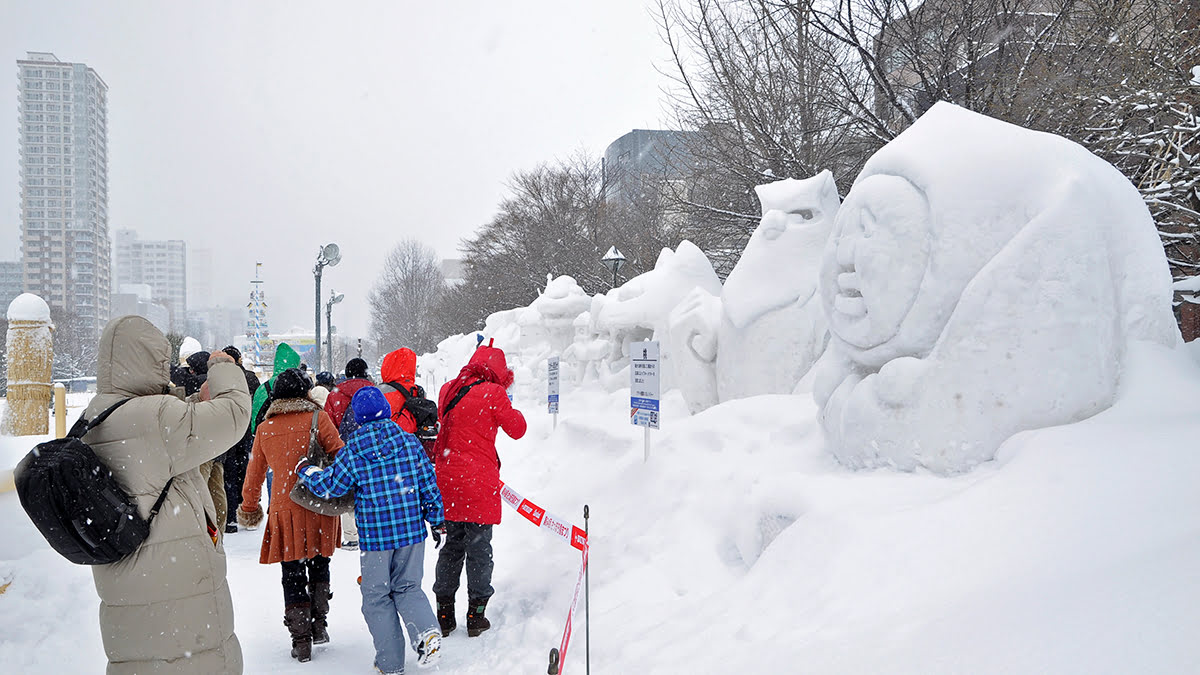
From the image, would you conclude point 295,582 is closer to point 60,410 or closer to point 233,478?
point 233,478

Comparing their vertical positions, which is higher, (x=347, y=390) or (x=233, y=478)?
(x=347, y=390)

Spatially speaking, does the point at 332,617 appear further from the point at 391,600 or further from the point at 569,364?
the point at 569,364

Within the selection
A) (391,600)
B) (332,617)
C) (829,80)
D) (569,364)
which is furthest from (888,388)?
(569,364)

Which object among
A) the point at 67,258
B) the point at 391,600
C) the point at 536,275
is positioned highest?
the point at 536,275

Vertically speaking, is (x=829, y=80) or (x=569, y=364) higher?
(x=829, y=80)

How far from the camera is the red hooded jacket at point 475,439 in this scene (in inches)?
187

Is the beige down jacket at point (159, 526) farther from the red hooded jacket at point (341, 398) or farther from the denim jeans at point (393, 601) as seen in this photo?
the red hooded jacket at point (341, 398)

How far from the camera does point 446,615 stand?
4.84 metres

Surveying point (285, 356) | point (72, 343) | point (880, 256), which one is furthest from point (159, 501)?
point (72, 343)

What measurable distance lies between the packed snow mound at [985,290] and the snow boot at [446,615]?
8.70ft

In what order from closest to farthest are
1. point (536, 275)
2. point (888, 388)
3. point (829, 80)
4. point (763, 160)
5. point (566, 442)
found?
point (888, 388), point (566, 442), point (829, 80), point (763, 160), point (536, 275)

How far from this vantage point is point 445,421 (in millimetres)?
4957

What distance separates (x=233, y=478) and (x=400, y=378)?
8.78 ft

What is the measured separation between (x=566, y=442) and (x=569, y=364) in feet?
18.9
